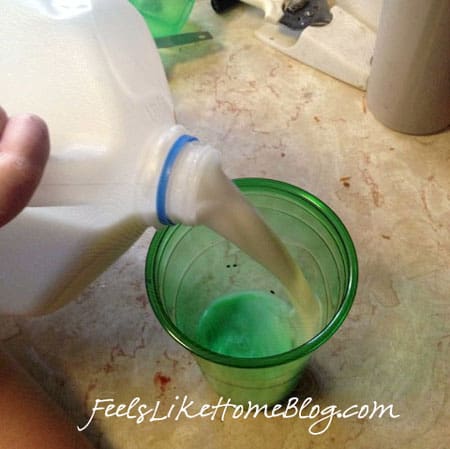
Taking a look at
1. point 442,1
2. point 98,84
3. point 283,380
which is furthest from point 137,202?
point 442,1

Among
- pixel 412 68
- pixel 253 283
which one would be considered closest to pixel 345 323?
pixel 253 283

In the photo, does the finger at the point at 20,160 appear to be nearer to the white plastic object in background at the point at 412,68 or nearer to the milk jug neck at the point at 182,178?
the milk jug neck at the point at 182,178

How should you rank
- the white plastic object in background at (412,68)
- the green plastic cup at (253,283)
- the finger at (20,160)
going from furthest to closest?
the white plastic object in background at (412,68)
the green plastic cup at (253,283)
the finger at (20,160)

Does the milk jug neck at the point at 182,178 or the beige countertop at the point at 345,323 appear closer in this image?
the milk jug neck at the point at 182,178

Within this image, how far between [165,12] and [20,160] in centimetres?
45

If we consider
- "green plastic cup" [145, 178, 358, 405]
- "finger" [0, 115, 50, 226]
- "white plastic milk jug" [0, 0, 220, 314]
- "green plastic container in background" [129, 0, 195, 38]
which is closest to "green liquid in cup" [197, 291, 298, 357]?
"green plastic cup" [145, 178, 358, 405]

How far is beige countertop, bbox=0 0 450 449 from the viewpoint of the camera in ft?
1.48

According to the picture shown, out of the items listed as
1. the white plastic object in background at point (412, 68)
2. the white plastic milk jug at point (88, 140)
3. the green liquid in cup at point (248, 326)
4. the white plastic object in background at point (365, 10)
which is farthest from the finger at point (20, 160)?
the white plastic object in background at point (365, 10)

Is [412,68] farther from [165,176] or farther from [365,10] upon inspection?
[165,176]

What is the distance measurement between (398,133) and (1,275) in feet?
1.31

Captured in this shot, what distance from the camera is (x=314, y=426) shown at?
45cm

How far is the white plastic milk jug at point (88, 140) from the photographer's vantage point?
32 cm

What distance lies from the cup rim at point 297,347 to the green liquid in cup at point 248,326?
0.09 metres

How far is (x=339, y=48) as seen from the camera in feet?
2.07
